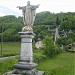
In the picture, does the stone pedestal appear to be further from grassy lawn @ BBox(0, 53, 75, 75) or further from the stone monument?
grassy lawn @ BBox(0, 53, 75, 75)

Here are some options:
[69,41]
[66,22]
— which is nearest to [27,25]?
[69,41]

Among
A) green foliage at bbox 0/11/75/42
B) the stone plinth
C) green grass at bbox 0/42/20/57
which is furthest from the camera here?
green foliage at bbox 0/11/75/42

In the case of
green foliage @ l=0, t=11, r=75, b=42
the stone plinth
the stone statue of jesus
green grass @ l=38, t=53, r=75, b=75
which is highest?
green foliage @ l=0, t=11, r=75, b=42

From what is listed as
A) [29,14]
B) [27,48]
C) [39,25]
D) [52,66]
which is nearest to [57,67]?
[52,66]

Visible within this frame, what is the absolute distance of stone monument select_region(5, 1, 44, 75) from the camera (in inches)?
449

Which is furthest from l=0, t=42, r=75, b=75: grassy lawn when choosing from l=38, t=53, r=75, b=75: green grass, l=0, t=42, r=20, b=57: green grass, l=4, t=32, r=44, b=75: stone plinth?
l=0, t=42, r=20, b=57: green grass

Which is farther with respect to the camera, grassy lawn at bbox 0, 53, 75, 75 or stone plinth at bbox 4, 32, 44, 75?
grassy lawn at bbox 0, 53, 75, 75

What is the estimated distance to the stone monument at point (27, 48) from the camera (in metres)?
11.4

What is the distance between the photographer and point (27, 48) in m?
11.8

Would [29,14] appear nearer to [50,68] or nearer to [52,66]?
[50,68]

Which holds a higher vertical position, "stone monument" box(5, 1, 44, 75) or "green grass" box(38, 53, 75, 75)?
"stone monument" box(5, 1, 44, 75)

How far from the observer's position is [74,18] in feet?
299

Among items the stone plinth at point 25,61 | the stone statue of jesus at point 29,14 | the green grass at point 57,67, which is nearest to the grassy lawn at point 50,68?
the green grass at point 57,67

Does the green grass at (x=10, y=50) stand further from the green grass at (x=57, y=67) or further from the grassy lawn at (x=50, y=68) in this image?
the grassy lawn at (x=50, y=68)
